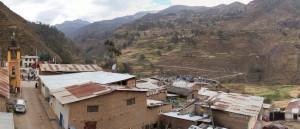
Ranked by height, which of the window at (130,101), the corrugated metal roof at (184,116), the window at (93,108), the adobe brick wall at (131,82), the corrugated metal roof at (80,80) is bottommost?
the corrugated metal roof at (184,116)

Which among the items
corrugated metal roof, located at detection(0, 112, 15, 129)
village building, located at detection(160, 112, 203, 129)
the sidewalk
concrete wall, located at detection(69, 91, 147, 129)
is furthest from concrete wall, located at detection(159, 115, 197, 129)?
corrugated metal roof, located at detection(0, 112, 15, 129)

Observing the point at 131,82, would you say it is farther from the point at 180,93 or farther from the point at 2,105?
the point at 2,105

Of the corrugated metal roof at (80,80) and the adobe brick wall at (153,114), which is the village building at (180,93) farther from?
the adobe brick wall at (153,114)

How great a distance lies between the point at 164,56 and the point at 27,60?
143 feet

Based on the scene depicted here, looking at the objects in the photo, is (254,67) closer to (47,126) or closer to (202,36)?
(202,36)

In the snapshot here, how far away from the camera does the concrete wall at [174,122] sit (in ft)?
80.4

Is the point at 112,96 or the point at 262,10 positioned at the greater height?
the point at 262,10

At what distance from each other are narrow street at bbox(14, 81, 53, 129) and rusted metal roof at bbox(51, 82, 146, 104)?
7.39 feet

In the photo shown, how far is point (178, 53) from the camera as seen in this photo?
306ft

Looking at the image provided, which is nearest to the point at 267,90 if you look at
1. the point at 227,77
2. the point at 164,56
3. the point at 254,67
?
the point at 227,77

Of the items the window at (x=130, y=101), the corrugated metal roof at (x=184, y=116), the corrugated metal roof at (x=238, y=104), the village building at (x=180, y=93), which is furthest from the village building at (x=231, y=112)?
the village building at (x=180, y=93)

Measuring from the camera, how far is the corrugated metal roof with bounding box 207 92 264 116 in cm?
2513

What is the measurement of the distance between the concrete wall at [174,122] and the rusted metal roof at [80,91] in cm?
385

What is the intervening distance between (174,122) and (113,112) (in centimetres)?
521
